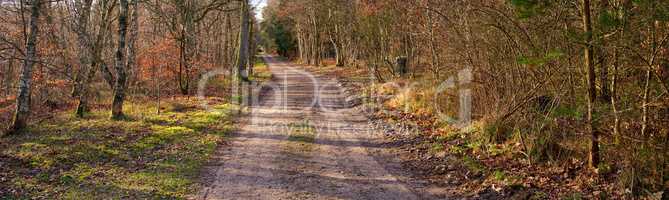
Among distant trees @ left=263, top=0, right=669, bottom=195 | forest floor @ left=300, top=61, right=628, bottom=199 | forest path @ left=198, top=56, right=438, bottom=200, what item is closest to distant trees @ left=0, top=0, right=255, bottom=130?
forest path @ left=198, top=56, right=438, bottom=200

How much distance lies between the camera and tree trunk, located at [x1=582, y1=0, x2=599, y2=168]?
18.3ft

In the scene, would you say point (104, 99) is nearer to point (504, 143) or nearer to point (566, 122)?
point (504, 143)

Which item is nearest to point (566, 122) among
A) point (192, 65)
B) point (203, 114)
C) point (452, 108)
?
point (452, 108)

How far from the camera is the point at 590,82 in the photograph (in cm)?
579

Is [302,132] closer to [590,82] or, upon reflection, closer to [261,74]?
[590,82]

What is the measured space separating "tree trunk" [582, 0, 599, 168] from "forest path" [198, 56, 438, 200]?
2286 millimetres

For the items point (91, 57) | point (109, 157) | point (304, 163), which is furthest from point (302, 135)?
point (91, 57)

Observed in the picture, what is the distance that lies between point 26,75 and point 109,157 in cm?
386

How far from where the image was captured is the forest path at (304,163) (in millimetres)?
6477

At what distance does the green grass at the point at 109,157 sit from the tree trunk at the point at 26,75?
33cm

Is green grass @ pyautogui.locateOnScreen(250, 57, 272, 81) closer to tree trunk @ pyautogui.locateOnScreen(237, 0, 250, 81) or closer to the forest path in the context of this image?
tree trunk @ pyautogui.locateOnScreen(237, 0, 250, 81)

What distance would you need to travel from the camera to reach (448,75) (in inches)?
454

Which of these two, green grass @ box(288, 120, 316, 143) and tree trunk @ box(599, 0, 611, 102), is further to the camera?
green grass @ box(288, 120, 316, 143)

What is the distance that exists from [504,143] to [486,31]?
6.97ft
